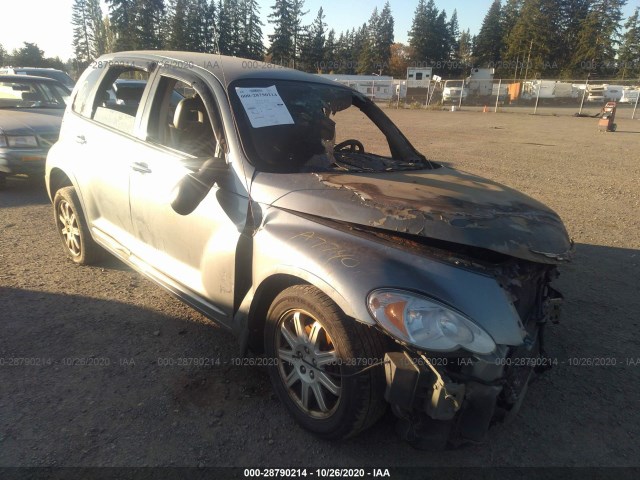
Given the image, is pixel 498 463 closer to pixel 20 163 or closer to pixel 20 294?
pixel 20 294

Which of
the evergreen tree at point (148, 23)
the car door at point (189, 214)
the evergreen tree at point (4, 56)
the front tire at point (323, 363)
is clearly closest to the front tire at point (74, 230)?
the car door at point (189, 214)

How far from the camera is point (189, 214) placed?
2908 mm

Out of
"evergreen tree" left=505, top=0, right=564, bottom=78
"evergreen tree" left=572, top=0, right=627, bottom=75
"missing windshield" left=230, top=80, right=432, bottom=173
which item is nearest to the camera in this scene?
"missing windshield" left=230, top=80, right=432, bottom=173

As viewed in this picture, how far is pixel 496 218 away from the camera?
95.8 inches

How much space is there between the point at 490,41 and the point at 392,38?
Result: 20080 mm

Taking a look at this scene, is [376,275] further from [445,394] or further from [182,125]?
[182,125]

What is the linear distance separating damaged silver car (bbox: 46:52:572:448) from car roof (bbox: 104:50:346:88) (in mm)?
20

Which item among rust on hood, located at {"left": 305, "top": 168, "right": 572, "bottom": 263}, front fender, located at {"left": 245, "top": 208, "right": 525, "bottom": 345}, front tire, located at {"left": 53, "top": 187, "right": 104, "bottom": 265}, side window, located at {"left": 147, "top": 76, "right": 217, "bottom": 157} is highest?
side window, located at {"left": 147, "top": 76, "right": 217, "bottom": 157}

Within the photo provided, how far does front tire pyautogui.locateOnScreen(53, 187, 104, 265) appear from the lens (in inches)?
169

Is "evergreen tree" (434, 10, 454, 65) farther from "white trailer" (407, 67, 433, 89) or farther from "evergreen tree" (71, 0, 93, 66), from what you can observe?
"evergreen tree" (71, 0, 93, 66)

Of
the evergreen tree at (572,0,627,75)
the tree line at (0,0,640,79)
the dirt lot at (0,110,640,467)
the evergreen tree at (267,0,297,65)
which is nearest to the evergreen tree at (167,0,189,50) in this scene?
the tree line at (0,0,640,79)

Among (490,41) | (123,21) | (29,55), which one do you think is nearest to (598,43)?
(490,41)

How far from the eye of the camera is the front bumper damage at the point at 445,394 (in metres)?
1.96

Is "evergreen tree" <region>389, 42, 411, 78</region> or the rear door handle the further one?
"evergreen tree" <region>389, 42, 411, 78</region>
